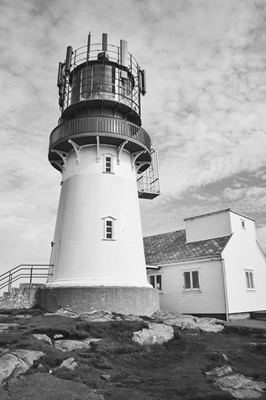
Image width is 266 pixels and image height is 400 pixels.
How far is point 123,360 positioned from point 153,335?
2.48 m

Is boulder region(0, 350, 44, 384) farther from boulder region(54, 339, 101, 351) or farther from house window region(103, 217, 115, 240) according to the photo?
house window region(103, 217, 115, 240)

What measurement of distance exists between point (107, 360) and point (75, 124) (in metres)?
12.9

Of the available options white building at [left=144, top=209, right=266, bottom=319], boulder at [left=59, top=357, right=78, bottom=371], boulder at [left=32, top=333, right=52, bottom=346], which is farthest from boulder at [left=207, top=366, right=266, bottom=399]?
white building at [left=144, top=209, right=266, bottom=319]

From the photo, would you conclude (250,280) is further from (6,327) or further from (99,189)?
(6,327)

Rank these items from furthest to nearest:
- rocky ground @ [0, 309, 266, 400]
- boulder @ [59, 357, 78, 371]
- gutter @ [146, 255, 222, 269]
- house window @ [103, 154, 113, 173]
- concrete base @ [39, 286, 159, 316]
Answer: gutter @ [146, 255, 222, 269] < house window @ [103, 154, 113, 173] < concrete base @ [39, 286, 159, 316] < boulder @ [59, 357, 78, 371] < rocky ground @ [0, 309, 266, 400]

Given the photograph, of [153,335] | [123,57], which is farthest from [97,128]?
[153,335]

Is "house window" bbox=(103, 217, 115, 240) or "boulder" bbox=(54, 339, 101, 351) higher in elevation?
"house window" bbox=(103, 217, 115, 240)

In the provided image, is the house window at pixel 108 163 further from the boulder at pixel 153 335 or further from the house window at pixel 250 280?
the house window at pixel 250 280

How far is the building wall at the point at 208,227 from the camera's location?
74.3ft

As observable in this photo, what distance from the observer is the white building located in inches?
798

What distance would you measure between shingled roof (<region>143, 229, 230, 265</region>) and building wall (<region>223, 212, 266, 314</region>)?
79 cm

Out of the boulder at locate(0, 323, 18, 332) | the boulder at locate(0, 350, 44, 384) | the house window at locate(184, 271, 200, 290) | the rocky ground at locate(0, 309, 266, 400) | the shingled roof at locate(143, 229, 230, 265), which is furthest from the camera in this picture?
the shingled roof at locate(143, 229, 230, 265)

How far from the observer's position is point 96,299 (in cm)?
1552

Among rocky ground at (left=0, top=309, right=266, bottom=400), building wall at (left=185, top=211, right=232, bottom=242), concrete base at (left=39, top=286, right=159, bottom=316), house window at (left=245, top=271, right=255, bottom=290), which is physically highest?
building wall at (left=185, top=211, right=232, bottom=242)
